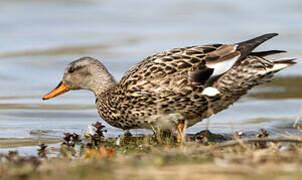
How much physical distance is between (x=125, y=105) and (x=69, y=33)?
363 inches

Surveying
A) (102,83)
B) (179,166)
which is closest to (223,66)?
(102,83)

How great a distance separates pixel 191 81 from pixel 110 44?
839 centimetres

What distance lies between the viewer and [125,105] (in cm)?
778

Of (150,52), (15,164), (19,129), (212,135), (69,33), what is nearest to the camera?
(15,164)

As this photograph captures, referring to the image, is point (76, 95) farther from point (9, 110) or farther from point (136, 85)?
point (136, 85)

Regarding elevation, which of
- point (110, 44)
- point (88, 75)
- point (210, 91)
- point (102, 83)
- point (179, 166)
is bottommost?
point (179, 166)

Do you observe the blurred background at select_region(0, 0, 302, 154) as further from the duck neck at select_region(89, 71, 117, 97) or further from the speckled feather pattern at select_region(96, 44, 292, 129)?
the speckled feather pattern at select_region(96, 44, 292, 129)

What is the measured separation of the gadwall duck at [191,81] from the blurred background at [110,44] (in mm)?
1121

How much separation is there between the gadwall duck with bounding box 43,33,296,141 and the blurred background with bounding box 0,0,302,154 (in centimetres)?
112

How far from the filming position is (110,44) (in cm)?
1556

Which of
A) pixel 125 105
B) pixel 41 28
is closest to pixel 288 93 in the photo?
pixel 125 105

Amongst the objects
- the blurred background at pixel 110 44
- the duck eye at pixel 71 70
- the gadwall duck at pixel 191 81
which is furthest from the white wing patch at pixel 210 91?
the duck eye at pixel 71 70

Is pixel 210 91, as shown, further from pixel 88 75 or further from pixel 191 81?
pixel 88 75

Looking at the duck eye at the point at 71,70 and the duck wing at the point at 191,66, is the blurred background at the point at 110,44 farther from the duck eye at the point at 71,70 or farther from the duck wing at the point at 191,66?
the duck wing at the point at 191,66
